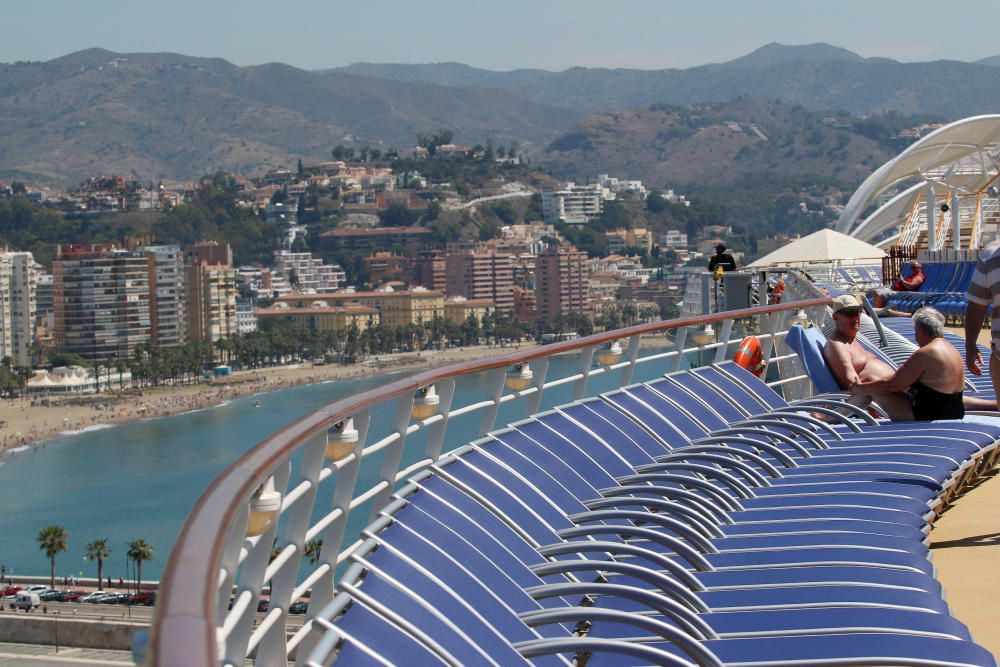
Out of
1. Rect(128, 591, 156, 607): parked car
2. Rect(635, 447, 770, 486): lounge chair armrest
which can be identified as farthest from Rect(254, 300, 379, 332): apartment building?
Rect(635, 447, 770, 486): lounge chair armrest

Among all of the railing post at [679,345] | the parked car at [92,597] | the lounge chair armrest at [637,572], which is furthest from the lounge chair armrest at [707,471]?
the parked car at [92,597]

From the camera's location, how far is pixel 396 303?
308 feet

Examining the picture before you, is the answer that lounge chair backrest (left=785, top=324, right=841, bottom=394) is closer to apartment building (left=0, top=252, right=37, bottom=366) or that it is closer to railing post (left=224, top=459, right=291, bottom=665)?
railing post (left=224, top=459, right=291, bottom=665)

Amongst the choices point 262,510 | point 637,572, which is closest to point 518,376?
point 637,572

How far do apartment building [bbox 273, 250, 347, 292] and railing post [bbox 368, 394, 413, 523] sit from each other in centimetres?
10802

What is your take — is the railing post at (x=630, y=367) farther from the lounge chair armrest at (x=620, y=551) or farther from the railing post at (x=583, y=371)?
the lounge chair armrest at (x=620, y=551)

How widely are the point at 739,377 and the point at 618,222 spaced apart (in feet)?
420

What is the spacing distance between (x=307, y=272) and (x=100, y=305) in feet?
95.0

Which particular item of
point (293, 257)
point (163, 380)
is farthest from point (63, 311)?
point (293, 257)

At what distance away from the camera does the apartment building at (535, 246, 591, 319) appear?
10125cm

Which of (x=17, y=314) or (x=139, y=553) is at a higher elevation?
(x=17, y=314)

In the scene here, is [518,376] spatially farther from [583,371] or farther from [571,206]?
[571,206]

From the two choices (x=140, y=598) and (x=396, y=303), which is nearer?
(x=140, y=598)

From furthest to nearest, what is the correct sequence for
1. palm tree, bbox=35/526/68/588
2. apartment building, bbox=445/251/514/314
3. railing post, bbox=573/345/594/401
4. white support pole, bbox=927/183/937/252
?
apartment building, bbox=445/251/514/314, palm tree, bbox=35/526/68/588, white support pole, bbox=927/183/937/252, railing post, bbox=573/345/594/401
